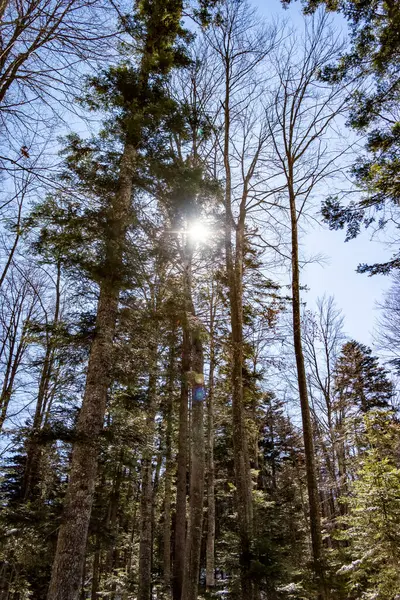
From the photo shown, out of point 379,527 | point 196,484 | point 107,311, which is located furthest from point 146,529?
point 107,311

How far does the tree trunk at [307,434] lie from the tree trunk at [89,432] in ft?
12.1

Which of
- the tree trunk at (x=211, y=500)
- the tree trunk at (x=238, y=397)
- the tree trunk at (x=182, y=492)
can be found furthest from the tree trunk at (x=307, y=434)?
the tree trunk at (x=211, y=500)

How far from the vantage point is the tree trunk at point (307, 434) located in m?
5.46

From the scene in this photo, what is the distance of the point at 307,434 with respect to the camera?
721 centimetres

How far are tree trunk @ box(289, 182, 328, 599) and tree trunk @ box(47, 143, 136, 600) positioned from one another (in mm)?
3694

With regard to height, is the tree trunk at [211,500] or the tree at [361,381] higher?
the tree at [361,381]

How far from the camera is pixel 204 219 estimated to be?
307 inches

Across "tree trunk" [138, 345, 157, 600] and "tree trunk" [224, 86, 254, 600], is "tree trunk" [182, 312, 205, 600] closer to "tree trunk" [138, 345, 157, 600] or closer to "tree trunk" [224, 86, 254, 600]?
"tree trunk" [224, 86, 254, 600]

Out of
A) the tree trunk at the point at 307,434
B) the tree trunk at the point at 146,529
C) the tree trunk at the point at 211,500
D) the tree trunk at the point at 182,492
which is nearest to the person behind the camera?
the tree trunk at the point at 307,434

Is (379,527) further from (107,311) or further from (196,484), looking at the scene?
(107,311)

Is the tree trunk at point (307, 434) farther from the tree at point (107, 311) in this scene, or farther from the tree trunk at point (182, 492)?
the tree at point (107, 311)

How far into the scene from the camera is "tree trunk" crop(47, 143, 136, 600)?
406 centimetres

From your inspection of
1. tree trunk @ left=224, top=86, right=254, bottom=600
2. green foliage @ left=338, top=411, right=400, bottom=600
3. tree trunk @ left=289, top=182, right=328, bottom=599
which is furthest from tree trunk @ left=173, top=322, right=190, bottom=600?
green foliage @ left=338, top=411, right=400, bottom=600

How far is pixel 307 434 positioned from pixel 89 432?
466 centimetres
